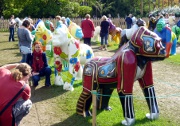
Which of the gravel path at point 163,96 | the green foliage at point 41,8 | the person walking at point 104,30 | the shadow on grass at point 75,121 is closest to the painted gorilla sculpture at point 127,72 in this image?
the shadow on grass at point 75,121

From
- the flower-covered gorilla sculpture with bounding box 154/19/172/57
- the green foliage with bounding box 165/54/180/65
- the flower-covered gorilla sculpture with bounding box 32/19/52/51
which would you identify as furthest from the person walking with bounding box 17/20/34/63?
the green foliage with bounding box 165/54/180/65

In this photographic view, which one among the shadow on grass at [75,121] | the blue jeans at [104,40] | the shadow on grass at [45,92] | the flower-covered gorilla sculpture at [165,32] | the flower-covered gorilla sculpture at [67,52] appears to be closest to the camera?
the shadow on grass at [75,121]

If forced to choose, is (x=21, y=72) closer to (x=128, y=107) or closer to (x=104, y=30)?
(x=128, y=107)

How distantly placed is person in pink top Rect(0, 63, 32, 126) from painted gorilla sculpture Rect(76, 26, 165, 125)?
144 centimetres

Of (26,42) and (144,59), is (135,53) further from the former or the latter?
(26,42)

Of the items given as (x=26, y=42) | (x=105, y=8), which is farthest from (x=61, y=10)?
(x=26, y=42)

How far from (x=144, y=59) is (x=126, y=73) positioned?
1.42 ft

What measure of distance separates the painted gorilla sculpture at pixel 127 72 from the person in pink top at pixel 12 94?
1.44 metres

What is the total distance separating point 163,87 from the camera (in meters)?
7.77

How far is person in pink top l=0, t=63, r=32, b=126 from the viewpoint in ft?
13.6

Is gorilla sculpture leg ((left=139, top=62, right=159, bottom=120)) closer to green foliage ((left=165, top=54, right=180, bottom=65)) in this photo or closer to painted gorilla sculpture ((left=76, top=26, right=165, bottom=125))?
painted gorilla sculpture ((left=76, top=26, right=165, bottom=125))

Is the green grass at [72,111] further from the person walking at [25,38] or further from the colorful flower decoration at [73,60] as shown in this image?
the person walking at [25,38]

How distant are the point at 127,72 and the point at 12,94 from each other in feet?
6.21

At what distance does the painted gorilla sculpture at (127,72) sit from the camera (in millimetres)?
4691
